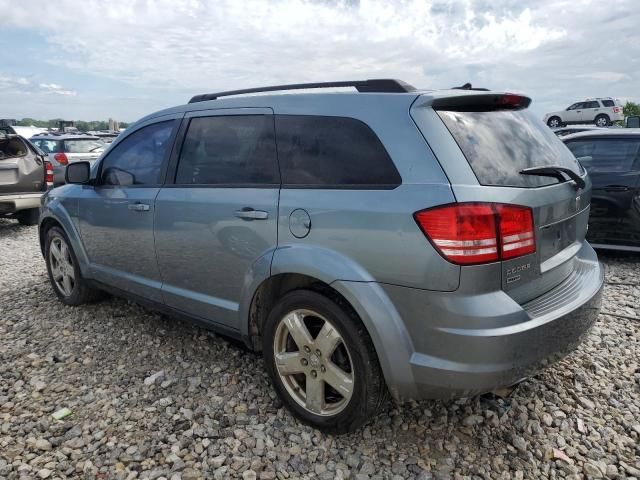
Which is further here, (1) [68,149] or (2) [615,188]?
(1) [68,149]

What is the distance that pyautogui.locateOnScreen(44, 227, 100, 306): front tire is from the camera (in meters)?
4.50

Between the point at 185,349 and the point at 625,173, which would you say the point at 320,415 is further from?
the point at 625,173

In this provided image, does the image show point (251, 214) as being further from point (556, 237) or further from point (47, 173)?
point (47, 173)

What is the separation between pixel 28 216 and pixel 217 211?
25.1ft

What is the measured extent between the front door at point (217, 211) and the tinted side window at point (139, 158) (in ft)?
0.70

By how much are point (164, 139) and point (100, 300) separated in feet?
6.32

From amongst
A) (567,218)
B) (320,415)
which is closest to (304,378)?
(320,415)

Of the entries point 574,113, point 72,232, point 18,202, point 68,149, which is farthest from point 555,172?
point 574,113

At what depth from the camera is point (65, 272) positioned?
4.64 metres

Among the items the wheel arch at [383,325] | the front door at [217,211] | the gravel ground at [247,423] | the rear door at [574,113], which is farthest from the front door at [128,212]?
the rear door at [574,113]

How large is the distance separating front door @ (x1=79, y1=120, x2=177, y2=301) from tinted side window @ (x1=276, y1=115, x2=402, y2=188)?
113 cm

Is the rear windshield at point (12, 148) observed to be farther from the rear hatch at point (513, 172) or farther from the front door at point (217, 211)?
the rear hatch at point (513, 172)

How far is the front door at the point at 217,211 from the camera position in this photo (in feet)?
9.25

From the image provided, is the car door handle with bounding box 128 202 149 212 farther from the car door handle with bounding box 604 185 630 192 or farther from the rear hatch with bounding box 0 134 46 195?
the rear hatch with bounding box 0 134 46 195
